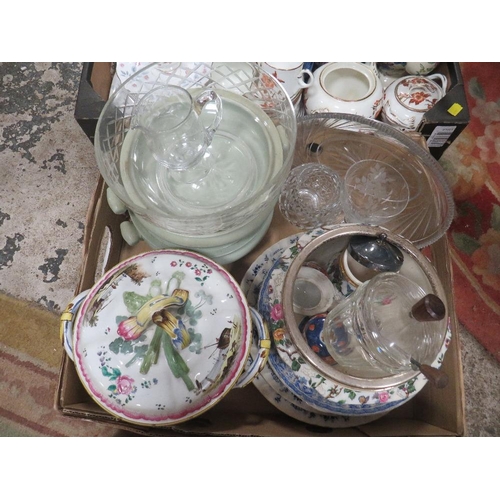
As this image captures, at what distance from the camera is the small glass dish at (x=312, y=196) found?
0.67 metres

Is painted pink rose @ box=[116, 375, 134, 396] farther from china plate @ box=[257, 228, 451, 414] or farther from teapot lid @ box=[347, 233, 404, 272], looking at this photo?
teapot lid @ box=[347, 233, 404, 272]

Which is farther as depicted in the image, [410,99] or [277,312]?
[410,99]

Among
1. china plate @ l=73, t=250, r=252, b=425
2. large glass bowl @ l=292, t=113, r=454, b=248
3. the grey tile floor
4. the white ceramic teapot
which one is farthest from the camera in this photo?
the grey tile floor

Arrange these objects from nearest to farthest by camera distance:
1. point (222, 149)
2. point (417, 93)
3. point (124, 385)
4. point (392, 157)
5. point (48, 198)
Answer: point (124, 385) < point (222, 149) < point (392, 157) < point (417, 93) < point (48, 198)

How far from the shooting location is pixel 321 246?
0.53 m

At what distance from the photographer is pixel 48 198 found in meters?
1.03

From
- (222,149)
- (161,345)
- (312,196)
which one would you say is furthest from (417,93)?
(161,345)

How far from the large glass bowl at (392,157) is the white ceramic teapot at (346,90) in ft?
0.24

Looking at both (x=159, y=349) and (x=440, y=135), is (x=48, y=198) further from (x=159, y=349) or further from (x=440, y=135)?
(x=440, y=135)

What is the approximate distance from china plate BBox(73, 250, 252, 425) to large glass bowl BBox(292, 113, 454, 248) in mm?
286

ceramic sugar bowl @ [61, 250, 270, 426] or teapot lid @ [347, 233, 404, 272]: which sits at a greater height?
teapot lid @ [347, 233, 404, 272]

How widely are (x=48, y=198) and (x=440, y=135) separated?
856 millimetres

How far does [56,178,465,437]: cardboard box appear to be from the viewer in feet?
1.81

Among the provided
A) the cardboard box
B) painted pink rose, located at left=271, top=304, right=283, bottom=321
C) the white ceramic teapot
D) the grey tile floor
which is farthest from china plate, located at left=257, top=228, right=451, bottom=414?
the grey tile floor
